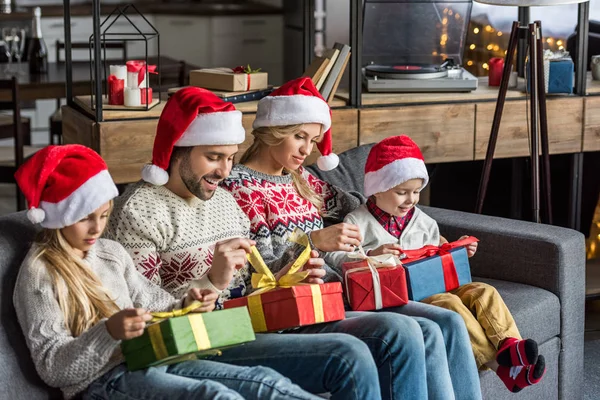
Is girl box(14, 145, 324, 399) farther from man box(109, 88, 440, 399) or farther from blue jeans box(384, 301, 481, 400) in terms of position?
blue jeans box(384, 301, 481, 400)

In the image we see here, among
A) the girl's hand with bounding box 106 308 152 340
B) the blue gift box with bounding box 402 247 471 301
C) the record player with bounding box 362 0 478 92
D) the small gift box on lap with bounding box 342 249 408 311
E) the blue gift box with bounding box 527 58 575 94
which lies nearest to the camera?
the girl's hand with bounding box 106 308 152 340

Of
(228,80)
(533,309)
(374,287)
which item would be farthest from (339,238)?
(228,80)

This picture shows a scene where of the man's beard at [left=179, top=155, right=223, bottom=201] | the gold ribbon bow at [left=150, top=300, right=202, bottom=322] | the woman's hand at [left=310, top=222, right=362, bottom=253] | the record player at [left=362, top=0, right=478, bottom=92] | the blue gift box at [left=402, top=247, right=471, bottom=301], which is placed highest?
the record player at [left=362, top=0, right=478, bottom=92]

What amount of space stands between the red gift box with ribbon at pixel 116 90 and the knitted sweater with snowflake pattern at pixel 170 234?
96cm

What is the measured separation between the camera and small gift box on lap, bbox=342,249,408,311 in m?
2.33

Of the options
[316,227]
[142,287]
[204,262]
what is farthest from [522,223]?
[142,287]

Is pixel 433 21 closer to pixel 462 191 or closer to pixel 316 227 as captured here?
pixel 462 191

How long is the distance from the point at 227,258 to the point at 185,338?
12.1 inches

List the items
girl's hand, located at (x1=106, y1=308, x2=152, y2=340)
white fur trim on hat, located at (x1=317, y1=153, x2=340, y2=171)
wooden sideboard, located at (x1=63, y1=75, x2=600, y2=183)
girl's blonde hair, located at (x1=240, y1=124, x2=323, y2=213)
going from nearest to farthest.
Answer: girl's hand, located at (x1=106, y1=308, x2=152, y2=340) → girl's blonde hair, located at (x1=240, y1=124, x2=323, y2=213) → white fur trim on hat, located at (x1=317, y1=153, x2=340, y2=171) → wooden sideboard, located at (x1=63, y1=75, x2=600, y2=183)

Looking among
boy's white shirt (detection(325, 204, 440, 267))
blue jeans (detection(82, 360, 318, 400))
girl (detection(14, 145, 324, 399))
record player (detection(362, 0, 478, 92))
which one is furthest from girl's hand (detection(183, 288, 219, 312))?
record player (detection(362, 0, 478, 92))

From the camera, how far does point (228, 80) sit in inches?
129

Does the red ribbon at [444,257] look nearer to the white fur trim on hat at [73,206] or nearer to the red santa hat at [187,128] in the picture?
the red santa hat at [187,128]

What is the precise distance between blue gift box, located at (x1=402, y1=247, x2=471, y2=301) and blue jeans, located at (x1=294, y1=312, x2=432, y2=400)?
0.28 metres

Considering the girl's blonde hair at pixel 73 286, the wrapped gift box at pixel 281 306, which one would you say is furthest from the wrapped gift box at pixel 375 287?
the girl's blonde hair at pixel 73 286
